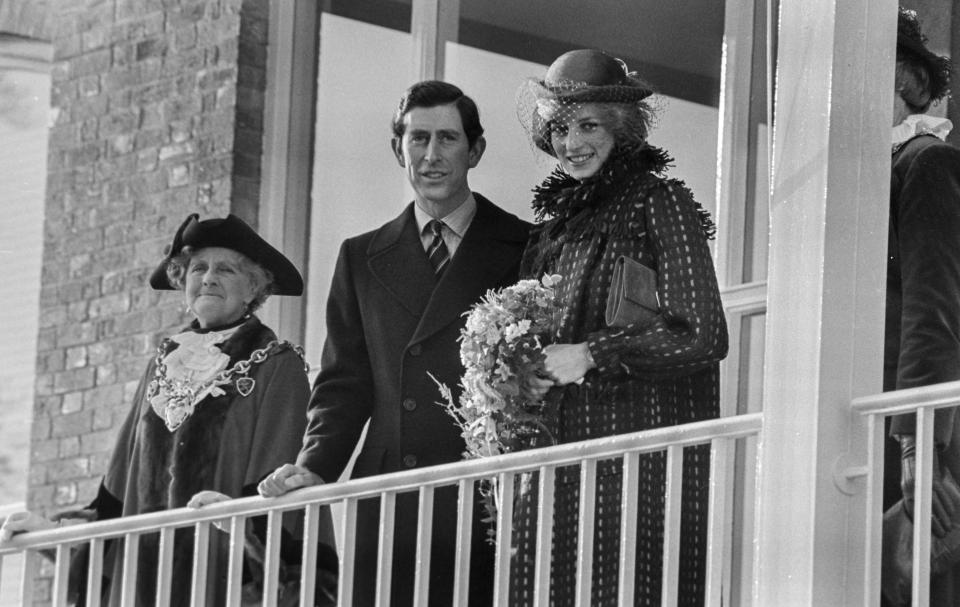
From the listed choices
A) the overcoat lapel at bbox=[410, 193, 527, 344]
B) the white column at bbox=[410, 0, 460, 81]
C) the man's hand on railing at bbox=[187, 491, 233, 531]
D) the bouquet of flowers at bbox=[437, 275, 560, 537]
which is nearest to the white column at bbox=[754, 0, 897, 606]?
the bouquet of flowers at bbox=[437, 275, 560, 537]

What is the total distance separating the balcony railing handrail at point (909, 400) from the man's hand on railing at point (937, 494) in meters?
0.12

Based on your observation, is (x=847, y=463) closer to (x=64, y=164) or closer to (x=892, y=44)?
(x=892, y=44)

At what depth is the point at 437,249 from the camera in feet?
19.4

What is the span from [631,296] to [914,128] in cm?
73

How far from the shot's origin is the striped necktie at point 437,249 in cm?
589

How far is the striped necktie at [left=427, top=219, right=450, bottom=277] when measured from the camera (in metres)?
5.89

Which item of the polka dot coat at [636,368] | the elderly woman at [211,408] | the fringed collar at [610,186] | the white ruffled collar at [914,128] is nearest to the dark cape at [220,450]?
the elderly woman at [211,408]

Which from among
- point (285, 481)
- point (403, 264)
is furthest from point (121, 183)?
point (285, 481)

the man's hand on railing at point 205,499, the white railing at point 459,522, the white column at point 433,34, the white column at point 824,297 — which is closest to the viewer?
the white column at point 824,297

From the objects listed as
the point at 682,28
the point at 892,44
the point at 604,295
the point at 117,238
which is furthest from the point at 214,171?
the point at 892,44

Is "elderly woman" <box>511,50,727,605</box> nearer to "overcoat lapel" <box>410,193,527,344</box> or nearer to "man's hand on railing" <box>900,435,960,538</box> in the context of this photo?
"overcoat lapel" <box>410,193,527,344</box>

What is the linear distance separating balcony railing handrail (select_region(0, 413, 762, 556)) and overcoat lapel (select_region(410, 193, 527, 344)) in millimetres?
467

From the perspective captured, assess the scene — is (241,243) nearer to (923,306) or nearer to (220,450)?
(220,450)

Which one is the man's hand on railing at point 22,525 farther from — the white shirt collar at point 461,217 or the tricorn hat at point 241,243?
the white shirt collar at point 461,217
